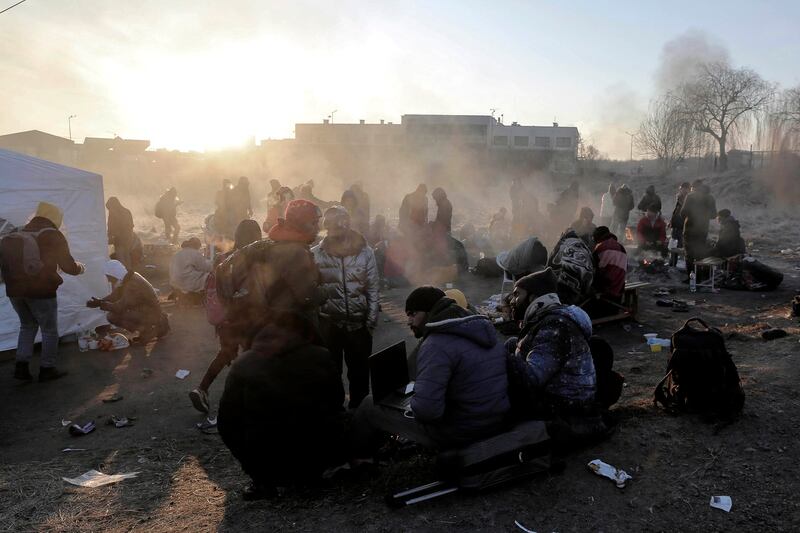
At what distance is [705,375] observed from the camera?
4.01 meters

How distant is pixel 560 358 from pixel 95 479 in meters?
3.32

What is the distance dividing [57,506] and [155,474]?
2.28ft

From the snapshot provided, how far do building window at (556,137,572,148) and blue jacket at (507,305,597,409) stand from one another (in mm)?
→ 53091

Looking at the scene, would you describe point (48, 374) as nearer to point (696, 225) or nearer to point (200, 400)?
point (200, 400)

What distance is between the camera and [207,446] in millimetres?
4648

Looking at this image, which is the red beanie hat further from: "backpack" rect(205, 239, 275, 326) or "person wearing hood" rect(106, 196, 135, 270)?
"person wearing hood" rect(106, 196, 135, 270)

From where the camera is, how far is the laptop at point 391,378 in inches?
145

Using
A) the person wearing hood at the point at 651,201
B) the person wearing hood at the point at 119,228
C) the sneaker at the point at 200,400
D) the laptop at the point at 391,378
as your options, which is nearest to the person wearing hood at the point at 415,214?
the person wearing hood at the point at 119,228

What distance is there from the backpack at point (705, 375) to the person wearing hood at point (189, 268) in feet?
23.4

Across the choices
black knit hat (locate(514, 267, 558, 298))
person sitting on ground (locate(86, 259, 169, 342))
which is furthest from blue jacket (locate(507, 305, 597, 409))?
person sitting on ground (locate(86, 259, 169, 342))

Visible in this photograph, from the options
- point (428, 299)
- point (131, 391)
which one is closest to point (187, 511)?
point (428, 299)

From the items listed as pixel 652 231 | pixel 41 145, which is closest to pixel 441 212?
pixel 652 231

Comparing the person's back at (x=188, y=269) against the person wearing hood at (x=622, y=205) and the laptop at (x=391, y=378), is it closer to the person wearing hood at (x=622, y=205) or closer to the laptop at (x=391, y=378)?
the laptop at (x=391, y=378)

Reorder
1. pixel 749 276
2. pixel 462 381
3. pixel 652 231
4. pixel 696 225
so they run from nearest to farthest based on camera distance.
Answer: pixel 462 381 → pixel 749 276 → pixel 696 225 → pixel 652 231
